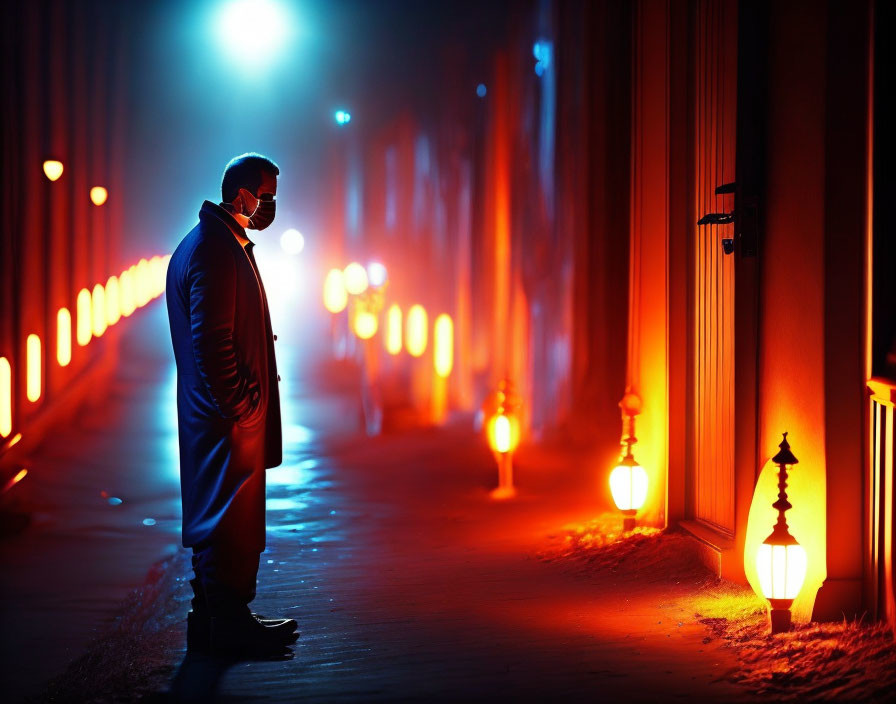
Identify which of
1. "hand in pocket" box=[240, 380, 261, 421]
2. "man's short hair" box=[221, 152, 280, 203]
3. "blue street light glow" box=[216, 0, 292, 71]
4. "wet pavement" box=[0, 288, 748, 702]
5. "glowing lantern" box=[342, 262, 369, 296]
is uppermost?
"blue street light glow" box=[216, 0, 292, 71]

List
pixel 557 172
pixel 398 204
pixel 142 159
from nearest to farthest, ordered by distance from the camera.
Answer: pixel 557 172 < pixel 398 204 < pixel 142 159

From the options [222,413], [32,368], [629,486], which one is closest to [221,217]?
[222,413]

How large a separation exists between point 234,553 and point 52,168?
10.2m

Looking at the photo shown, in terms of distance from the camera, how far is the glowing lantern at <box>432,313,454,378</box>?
693 inches

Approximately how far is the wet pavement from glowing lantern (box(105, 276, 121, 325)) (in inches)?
260

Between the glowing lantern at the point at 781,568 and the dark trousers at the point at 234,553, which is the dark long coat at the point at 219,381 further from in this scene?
the glowing lantern at the point at 781,568

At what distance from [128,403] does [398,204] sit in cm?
818

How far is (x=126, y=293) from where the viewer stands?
74.1 feet

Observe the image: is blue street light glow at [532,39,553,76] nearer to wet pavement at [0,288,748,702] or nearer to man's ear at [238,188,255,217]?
wet pavement at [0,288,748,702]

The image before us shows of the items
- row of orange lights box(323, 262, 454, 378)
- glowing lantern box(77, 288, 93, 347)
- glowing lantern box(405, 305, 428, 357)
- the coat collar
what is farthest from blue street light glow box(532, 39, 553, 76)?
the coat collar

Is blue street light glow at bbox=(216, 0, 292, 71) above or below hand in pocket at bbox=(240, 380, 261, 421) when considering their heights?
above

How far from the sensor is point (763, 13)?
551 cm

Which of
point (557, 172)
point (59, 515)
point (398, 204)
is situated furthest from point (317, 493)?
point (398, 204)

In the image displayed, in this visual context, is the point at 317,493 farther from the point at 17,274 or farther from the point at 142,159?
the point at 142,159
